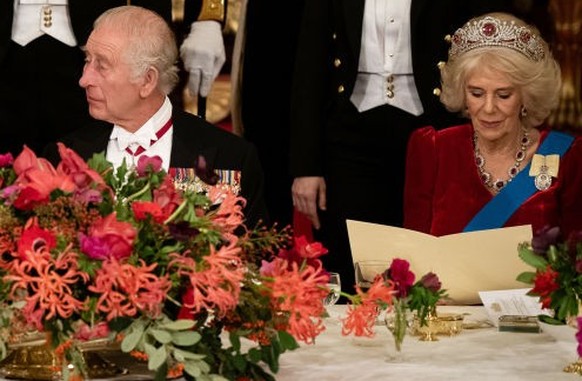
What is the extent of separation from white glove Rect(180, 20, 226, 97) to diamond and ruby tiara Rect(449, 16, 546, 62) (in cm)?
114

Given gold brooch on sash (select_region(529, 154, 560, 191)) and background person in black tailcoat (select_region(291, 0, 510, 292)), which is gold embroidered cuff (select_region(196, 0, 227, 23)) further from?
gold brooch on sash (select_region(529, 154, 560, 191))

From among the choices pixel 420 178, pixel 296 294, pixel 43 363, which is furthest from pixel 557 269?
pixel 420 178

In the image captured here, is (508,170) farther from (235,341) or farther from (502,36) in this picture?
(235,341)

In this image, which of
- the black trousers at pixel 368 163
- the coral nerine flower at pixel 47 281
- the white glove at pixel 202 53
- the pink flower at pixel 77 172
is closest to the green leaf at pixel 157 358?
the coral nerine flower at pixel 47 281

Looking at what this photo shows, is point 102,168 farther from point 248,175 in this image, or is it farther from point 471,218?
point 471,218

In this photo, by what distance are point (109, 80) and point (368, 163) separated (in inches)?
35.3

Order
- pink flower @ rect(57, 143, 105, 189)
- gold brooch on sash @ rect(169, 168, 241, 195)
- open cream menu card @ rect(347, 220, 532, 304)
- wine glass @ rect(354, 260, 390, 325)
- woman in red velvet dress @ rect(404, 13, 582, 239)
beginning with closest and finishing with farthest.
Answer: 1. pink flower @ rect(57, 143, 105, 189)
2. wine glass @ rect(354, 260, 390, 325)
3. open cream menu card @ rect(347, 220, 532, 304)
4. gold brooch on sash @ rect(169, 168, 241, 195)
5. woman in red velvet dress @ rect(404, 13, 582, 239)

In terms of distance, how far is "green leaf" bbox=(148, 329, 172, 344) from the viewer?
6.31ft

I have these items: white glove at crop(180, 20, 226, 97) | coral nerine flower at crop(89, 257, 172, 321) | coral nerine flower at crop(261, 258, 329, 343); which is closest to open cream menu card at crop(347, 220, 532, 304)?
coral nerine flower at crop(261, 258, 329, 343)

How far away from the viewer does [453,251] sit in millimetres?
2803

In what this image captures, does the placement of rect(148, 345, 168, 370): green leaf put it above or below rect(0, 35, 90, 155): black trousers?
below

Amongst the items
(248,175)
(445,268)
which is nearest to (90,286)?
(445,268)

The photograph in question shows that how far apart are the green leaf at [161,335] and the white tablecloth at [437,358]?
1.19 ft

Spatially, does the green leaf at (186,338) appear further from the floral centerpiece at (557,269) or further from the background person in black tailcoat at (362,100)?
the background person in black tailcoat at (362,100)
